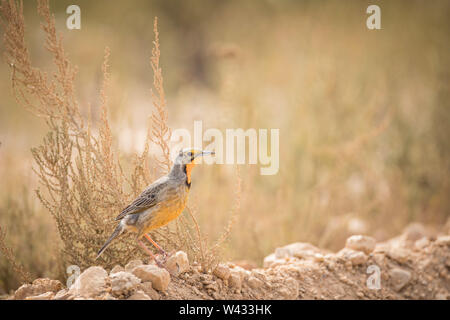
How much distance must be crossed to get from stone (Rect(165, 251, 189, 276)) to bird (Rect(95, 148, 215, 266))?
21cm

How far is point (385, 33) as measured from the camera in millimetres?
6273

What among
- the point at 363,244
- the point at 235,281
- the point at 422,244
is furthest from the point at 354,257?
the point at 235,281

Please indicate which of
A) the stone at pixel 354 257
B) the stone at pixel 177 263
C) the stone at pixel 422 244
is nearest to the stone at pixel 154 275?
the stone at pixel 177 263

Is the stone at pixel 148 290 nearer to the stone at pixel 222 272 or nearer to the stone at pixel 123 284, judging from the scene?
the stone at pixel 123 284

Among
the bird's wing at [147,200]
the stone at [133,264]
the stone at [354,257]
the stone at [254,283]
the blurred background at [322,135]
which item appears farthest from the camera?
the blurred background at [322,135]

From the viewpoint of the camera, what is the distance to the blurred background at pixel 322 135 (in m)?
3.79

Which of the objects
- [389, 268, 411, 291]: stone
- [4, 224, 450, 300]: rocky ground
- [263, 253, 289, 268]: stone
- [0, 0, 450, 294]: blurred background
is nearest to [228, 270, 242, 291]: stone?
[4, 224, 450, 300]: rocky ground

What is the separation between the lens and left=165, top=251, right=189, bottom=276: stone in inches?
83.7

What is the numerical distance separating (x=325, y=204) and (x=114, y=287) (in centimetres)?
326

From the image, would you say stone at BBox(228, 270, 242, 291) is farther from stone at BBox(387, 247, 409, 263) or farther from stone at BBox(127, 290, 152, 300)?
stone at BBox(387, 247, 409, 263)

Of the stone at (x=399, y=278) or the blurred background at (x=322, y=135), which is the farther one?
the blurred background at (x=322, y=135)

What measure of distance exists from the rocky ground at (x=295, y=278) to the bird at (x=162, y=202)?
0.21 m

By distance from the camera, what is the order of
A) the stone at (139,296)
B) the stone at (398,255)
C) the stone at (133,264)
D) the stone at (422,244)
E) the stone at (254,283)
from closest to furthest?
the stone at (139,296) < the stone at (133,264) < the stone at (254,283) < the stone at (398,255) < the stone at (422,244)

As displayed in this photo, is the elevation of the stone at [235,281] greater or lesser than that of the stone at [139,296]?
lesser
